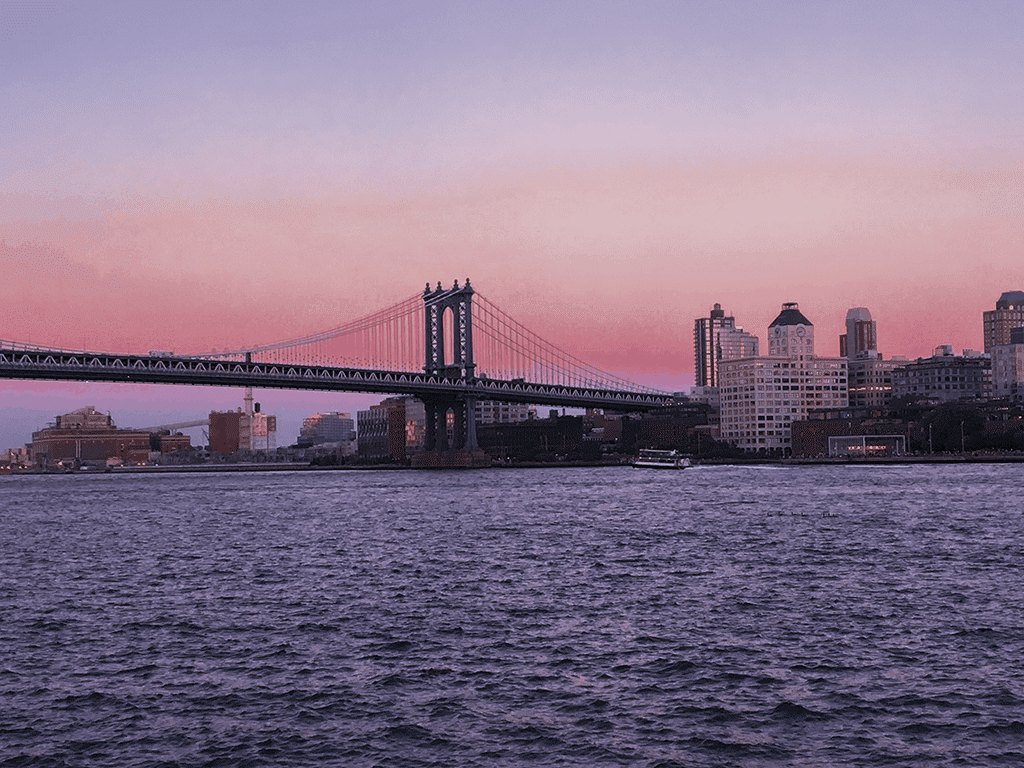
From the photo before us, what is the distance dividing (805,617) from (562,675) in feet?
24.8

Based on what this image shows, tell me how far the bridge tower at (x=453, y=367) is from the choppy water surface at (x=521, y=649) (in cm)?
9629

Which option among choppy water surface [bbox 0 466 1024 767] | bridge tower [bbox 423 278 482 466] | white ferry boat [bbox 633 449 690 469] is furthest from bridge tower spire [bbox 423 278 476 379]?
choppy water surface [bbox 0 466 1024 767]

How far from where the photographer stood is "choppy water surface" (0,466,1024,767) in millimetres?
16656

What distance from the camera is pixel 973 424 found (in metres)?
167

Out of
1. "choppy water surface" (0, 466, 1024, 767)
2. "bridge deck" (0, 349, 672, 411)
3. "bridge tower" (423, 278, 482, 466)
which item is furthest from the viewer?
"bridge tower" (423, 278, 482, 466)

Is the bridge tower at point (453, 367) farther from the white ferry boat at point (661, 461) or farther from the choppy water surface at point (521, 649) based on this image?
the choppy water surface at point (521, 649)

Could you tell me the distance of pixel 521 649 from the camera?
22734mm

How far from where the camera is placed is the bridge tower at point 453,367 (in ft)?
472

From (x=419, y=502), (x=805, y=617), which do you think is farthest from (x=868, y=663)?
(x=419, y=502)

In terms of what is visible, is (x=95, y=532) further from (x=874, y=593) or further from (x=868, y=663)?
(x=868, y=663)

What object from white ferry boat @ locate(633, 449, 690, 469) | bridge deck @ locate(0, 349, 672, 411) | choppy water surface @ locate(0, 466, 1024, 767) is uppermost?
bridge deck @ locate(0, 349, 672, 411)

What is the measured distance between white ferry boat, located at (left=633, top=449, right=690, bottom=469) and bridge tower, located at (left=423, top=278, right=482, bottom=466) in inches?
952

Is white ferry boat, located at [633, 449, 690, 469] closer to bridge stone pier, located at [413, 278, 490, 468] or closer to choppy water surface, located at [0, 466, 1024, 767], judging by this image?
bridge stone pier, located at [413, 278, 490, 468]

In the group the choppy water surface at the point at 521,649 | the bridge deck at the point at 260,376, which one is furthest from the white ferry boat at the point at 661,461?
the choppy water surface at the point at 521,649
